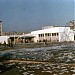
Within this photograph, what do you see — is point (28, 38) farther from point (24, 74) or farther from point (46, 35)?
point (24, 74)

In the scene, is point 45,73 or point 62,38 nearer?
point 45,73

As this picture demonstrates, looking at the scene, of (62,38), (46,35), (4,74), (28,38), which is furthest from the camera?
(28,38)

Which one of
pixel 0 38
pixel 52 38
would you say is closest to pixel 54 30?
pixel 52 38

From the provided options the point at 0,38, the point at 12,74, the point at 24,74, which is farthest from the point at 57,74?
the point at 0,38

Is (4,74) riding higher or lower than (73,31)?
lower

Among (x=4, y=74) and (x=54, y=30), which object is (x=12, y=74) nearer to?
(x=4, y=74)

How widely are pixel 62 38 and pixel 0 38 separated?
2197cm

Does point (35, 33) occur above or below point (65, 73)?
above

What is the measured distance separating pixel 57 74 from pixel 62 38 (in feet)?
223

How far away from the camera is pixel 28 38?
94.1 metres

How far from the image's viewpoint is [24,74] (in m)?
12.9

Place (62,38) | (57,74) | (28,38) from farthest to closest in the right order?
(28,38) < (62,38) < (57,74)

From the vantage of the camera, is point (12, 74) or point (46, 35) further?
point (46, 35)

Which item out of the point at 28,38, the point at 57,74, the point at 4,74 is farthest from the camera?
the point at 28,38
